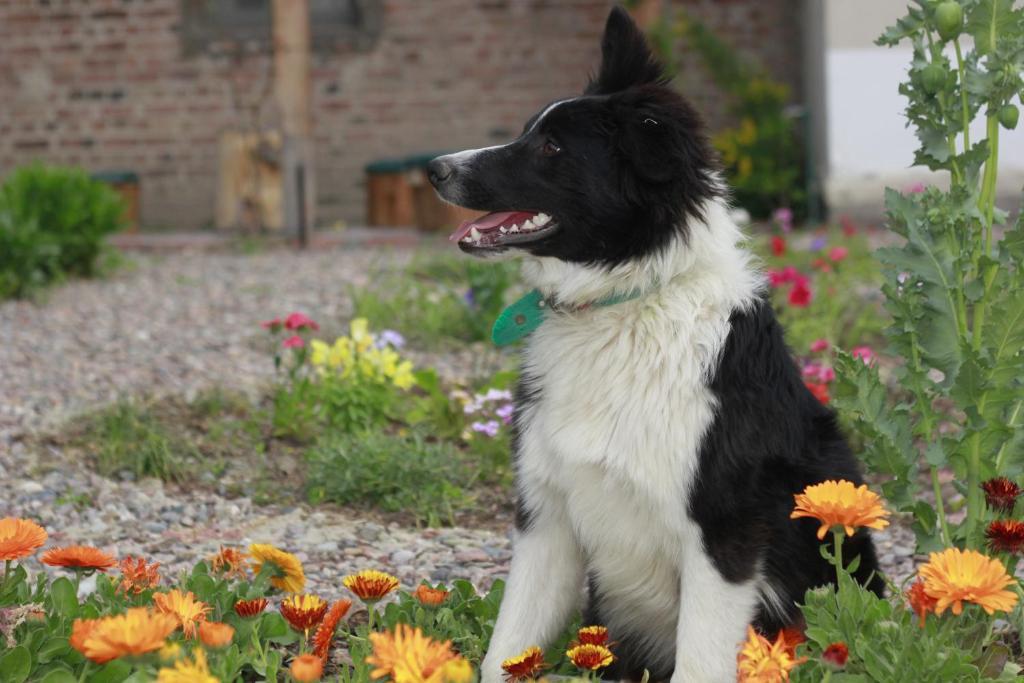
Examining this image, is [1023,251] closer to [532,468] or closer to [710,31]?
[532,468]

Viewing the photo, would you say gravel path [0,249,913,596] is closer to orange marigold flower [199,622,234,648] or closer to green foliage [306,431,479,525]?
green foliage [306,431,479,525]

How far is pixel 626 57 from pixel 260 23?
34.8 feet

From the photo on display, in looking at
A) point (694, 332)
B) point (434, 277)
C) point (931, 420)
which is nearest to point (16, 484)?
point (694, 332)

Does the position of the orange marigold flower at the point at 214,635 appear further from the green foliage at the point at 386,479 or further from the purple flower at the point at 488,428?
the purple flower at the point at 488,428

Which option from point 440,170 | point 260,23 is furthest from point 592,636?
point 260,23

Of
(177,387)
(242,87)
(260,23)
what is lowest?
(177,387)

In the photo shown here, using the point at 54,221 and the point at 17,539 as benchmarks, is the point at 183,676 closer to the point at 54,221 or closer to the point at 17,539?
the point at 17,539

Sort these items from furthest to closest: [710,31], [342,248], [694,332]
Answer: [710,31]
[342,248]
[694,332]

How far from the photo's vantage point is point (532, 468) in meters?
2.73

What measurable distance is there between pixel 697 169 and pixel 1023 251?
69cm

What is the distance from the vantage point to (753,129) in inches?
451

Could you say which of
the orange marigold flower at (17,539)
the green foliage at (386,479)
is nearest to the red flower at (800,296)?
the green foliage at (386,479)

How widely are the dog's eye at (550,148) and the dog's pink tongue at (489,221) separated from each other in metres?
0.13

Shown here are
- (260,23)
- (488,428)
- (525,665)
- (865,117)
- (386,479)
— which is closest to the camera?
(525,665)
